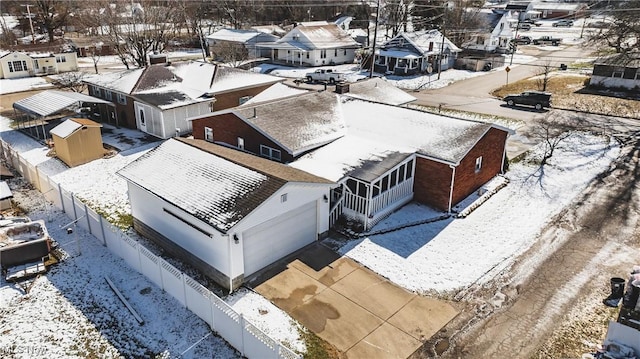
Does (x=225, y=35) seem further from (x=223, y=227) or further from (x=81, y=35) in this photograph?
(x=223, y=227)

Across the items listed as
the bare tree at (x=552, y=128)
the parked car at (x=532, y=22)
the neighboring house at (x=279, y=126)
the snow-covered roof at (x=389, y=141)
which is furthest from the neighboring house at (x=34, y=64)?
the parked car at (x=532, y=22)

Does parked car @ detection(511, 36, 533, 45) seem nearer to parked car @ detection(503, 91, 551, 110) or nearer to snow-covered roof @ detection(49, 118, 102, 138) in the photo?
parked car @ detection(503, 91, 551, 110)

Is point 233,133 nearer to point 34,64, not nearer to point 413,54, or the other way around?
point 413,54

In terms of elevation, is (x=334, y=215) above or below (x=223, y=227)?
below

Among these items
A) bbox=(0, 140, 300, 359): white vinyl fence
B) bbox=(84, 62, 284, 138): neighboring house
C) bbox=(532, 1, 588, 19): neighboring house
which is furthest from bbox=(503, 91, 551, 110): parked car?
bbox=(532, 1, 588, 19): neighboring house

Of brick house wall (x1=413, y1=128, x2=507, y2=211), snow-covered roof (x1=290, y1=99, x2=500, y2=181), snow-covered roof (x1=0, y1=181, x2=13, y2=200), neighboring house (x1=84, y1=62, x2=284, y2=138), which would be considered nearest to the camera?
snow-covered roof (x1=290, y1=99, x2=500, y2=181)

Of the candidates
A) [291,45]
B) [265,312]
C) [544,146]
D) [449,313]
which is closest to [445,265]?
[449,313]
